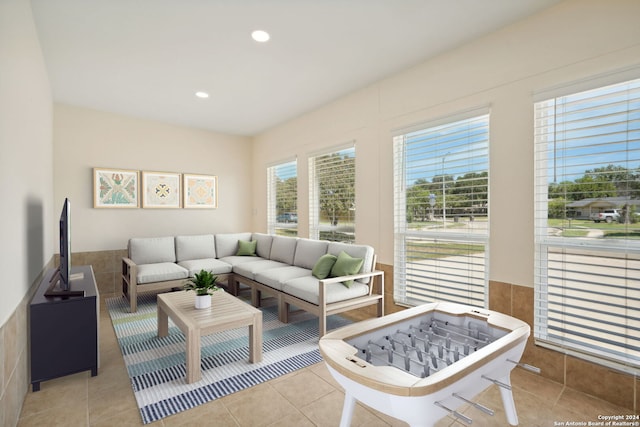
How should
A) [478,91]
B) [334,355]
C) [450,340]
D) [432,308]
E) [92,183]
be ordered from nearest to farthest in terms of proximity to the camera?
[334,355], [450,340], [432,308], [478,91], [92,183]

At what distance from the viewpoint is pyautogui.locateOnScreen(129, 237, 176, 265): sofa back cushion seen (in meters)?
4.70

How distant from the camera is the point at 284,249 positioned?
4801 millimetres

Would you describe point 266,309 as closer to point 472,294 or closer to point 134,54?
point 472,294

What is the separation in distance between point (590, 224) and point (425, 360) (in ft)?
5.58

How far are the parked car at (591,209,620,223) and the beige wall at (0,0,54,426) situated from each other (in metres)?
3.71

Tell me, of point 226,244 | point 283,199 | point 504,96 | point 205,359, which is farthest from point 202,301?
point 504,96

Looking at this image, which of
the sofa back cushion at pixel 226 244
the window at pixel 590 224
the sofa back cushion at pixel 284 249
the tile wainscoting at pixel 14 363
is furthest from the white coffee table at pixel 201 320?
the window at pixel 590 224

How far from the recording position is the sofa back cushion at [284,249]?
4672mm

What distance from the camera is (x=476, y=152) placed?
2.96 meters

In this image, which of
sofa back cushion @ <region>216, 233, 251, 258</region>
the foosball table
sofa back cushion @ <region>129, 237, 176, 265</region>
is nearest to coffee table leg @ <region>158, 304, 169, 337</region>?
sofa back cushion @ <region>129, 237, 176, 265</region>

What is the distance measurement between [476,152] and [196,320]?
112 inches

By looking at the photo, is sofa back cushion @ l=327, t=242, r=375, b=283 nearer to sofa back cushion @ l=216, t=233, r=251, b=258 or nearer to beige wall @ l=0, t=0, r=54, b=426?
sofa back cushion @ l=216, t=233, r=251, b=258

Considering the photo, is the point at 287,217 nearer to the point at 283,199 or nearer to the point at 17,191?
the point at 283,199

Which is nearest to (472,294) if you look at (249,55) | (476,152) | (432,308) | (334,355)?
(432,308)
